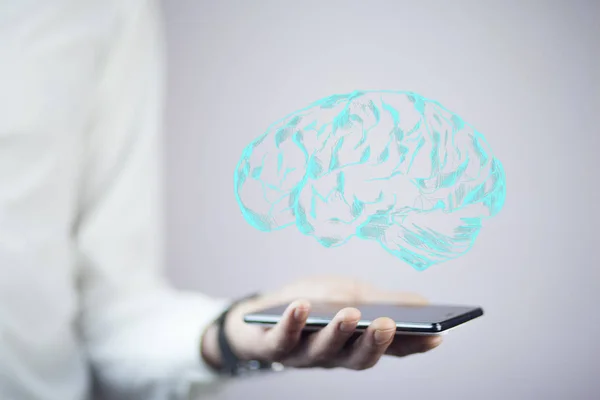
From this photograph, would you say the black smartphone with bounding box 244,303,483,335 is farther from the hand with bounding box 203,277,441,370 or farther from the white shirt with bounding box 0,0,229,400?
the white shirt with bounding box 0,0,229,400

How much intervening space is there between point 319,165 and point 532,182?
20 cm

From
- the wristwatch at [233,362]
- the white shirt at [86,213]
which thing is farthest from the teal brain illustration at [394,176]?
the white shirt at [86,213]

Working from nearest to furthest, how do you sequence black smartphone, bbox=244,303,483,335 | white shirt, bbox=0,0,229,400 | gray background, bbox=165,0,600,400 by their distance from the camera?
black smartphone, bbox=244,303,483,335 → gray background, bbox=165,0,600,400 → white shirt, bbox=0,0,229,400

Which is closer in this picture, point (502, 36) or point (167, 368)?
point (502, 36)

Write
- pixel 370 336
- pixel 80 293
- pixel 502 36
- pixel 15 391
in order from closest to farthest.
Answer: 1. pixel 370 336
2. pixel 502 36
3. pixel 15 391
4. pixel 80 293

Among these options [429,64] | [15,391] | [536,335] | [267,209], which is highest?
[429,64]

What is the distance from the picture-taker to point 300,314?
0.46 meters

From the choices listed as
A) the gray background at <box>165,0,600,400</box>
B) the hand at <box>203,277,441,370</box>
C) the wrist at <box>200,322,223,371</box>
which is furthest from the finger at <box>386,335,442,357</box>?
the wrist at <box>200,322,223,371</box>

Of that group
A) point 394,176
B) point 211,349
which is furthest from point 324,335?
point 211,349

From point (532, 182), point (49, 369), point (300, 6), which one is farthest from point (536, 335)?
point (49, 369)

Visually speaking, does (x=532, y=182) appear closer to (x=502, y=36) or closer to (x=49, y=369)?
(x=502, y=36)

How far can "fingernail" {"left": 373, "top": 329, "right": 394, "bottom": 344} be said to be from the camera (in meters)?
0.45

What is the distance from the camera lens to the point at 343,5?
605 millimetres

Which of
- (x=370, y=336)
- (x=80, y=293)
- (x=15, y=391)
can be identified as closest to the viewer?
(x=370, y=336)
